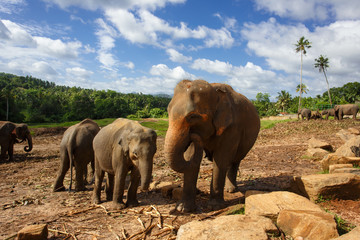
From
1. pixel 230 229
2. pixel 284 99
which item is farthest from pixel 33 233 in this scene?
pixel 284 99

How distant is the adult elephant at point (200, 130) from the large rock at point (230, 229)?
1.36 meters

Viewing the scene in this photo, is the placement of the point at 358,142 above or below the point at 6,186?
above

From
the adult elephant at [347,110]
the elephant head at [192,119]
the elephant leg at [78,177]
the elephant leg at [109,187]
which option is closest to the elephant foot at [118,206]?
the elephant leg at [109,187]

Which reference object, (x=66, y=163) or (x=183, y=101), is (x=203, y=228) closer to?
(x=183, y=101)

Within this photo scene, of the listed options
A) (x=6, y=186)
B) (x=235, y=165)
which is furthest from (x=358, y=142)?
(x=6, y=186)

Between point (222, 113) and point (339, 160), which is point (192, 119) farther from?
point (339, 160)

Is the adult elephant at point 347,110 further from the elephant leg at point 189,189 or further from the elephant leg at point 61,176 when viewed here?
the elephant leg at point 61,176

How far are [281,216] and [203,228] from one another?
54.4 inches

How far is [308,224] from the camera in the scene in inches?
140

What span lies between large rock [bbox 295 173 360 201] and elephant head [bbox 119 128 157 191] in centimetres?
352

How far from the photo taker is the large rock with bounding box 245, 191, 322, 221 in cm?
422

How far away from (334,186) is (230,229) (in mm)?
2905

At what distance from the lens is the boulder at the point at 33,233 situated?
13.1ft

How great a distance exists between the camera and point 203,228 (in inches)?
141
